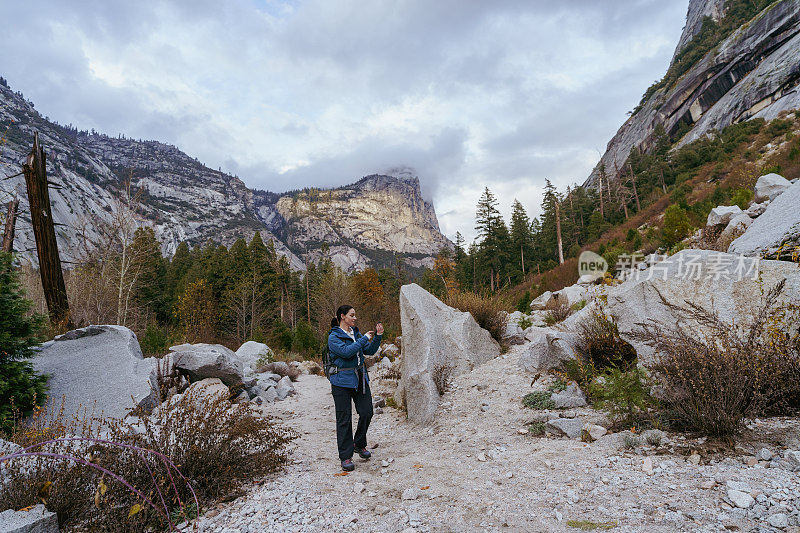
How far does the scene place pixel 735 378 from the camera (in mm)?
3119

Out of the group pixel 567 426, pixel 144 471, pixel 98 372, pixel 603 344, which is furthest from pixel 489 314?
pixel 98 372

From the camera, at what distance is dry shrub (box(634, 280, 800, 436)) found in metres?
3.07

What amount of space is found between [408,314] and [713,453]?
492 cm

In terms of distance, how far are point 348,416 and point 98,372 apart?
5182 mm

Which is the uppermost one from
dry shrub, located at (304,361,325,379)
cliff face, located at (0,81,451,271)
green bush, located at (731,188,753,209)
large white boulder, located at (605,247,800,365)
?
A: cliff face, located at (0,81,451,271)

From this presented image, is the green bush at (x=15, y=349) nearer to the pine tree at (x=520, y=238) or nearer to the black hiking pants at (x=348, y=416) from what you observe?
the black hiking pants at (x=348, y=416)

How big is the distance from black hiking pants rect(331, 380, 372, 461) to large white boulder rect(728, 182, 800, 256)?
588 cm

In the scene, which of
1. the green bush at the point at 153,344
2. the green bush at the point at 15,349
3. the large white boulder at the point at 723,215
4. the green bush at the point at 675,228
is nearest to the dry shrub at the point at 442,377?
the green bush at the point at 15,349

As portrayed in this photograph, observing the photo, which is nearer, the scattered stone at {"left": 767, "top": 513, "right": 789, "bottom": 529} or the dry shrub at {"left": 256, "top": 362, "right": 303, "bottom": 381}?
the scattered stone at {"left": 767, "top": 513, "right": 789, "bottom": 529}

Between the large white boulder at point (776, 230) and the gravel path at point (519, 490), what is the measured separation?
3.42 metres

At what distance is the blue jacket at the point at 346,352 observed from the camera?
4.26 metres

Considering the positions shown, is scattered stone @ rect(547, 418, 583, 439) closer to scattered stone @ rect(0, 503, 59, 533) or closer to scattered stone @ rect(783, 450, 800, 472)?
scattered stone @ rect(783, 450, 800, 472)

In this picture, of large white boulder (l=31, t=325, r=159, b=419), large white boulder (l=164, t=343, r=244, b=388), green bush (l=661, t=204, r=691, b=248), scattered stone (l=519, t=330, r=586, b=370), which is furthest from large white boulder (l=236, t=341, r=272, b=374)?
green bush (l=661, t=204, r=691, b=248)

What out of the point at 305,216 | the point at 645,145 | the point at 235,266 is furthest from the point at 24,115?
the point at 645,145
